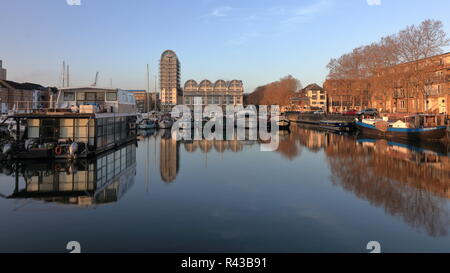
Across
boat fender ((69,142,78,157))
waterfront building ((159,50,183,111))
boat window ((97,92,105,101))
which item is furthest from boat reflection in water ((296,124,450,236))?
waterfront building ((159,50,183,111))

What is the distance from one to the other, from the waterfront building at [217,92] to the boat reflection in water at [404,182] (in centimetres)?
14693

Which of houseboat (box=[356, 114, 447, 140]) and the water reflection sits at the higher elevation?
houseboat (box=[356, 114, 447, 140])

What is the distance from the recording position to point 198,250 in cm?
746

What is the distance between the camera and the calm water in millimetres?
8039

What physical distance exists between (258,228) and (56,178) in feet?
35.2

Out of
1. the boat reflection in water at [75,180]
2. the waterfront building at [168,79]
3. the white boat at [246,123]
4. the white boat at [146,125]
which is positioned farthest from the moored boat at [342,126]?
the waterfront building at [168,79]

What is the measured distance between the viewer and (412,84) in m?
44.4

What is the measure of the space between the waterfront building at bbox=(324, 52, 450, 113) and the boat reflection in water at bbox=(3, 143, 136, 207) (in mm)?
38836

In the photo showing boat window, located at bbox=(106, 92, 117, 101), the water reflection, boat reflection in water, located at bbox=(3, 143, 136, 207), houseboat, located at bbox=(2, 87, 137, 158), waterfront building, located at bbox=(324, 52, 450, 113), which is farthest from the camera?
waterfront building, located at bbox=(324, 52, 450, 113)

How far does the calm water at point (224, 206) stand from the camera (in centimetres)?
804

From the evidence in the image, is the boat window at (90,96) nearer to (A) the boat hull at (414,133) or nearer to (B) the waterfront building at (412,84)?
(A) the boat hull at (414,133)

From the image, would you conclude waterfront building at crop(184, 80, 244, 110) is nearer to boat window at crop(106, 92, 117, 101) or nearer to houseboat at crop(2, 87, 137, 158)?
boat window at crop(106, 92, 117, 101)

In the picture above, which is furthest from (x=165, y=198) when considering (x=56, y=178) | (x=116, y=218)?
(x=56, y=178)
